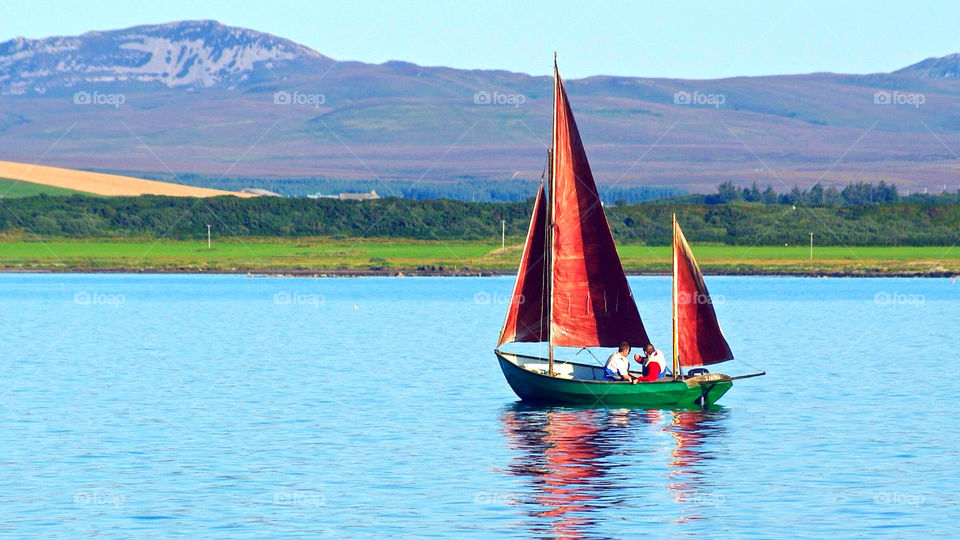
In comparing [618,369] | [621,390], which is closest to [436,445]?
[618,369]

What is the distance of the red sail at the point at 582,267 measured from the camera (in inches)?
1868

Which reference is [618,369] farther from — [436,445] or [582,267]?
[436,445]

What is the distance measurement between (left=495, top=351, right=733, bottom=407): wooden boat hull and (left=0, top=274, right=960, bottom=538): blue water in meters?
0.54

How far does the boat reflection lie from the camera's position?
32312 millimetres

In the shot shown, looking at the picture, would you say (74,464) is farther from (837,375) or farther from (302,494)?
(837,375)

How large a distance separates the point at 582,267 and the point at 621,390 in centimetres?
397

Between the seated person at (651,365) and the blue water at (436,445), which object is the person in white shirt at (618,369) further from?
the blue water at (436,445)

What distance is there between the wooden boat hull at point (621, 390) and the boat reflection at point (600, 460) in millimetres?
361

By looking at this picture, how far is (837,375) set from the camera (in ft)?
207

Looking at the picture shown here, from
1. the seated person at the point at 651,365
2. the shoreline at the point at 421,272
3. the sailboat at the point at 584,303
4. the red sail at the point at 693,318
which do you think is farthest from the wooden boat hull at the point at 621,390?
the shoreline at the point at 421,272

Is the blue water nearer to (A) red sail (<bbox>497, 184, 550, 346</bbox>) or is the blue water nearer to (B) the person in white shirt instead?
(B) the person in white shirt

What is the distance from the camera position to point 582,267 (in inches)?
1898

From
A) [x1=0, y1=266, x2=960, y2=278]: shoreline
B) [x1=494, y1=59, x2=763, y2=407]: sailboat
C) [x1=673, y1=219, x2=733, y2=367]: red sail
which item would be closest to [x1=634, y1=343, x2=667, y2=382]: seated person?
[x1=494, y1=59, x2=763, y2=407]: sailboat

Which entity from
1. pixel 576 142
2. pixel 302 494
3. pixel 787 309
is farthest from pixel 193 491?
pixel 787 309
